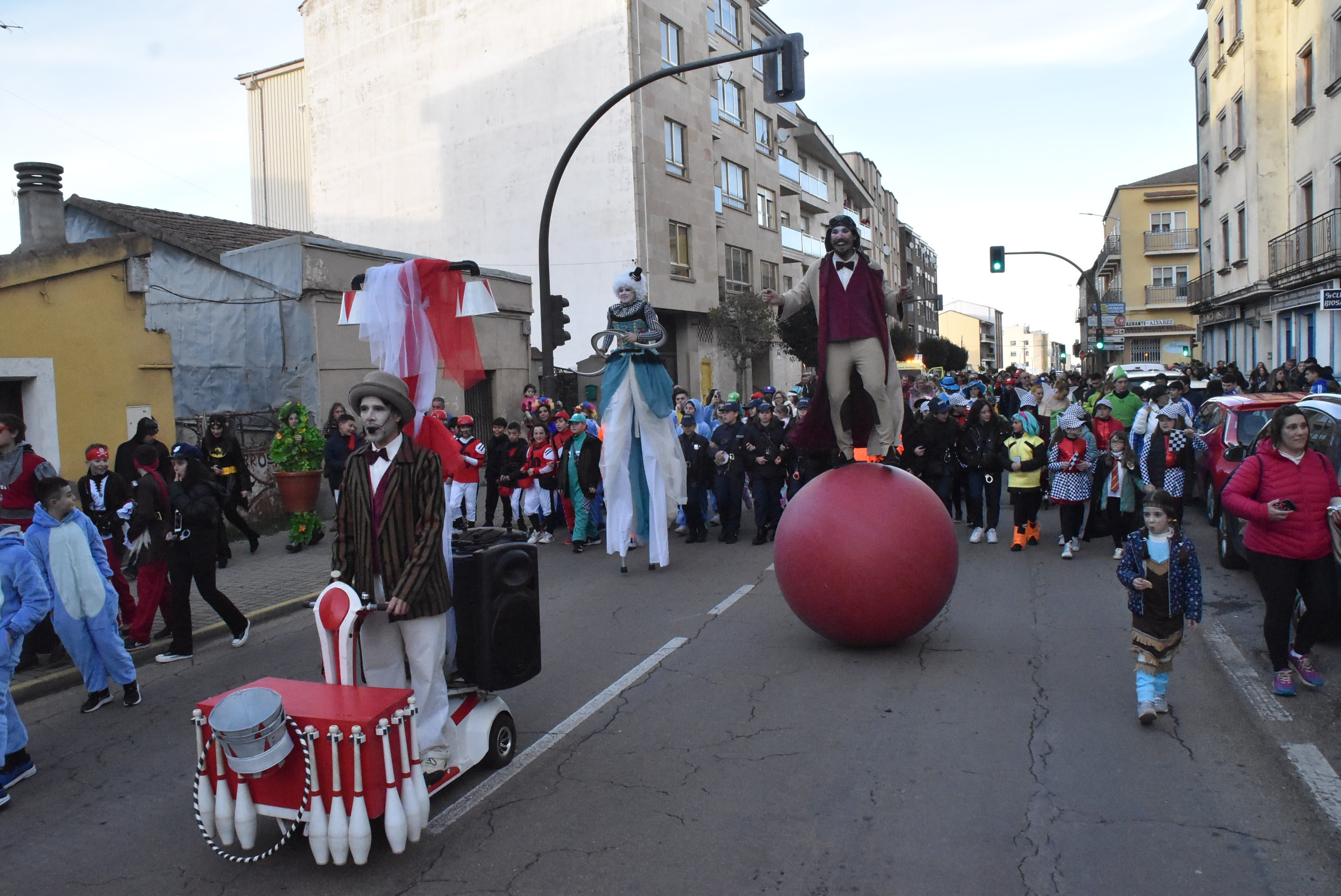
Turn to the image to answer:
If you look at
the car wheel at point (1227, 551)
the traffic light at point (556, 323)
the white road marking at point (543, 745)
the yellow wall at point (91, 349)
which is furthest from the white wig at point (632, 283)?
the yellow wall at point (91, 349)

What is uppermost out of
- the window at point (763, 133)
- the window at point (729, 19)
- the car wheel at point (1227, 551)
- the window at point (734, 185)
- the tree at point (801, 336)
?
the window at point (729, 19)

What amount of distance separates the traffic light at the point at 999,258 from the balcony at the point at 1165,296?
32664 mm

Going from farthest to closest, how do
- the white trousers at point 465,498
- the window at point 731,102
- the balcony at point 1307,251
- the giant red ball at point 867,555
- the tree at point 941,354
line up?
1. the tree at point 941,354
2. the window at point 731,102
3. the balcony at point 1307,251
4. the white trousers at point 465,498
5. the giant red ball at point 867,555

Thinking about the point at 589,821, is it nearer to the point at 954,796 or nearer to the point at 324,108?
the point at 954,796

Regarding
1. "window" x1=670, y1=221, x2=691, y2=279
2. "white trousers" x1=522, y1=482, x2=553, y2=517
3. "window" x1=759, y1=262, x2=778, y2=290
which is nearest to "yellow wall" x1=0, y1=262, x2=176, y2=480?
"white trousers" x1=522, y1=482, x2=553, y2=517

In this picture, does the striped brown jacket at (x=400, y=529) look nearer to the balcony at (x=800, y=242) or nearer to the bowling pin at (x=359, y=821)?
the bowling pin at (x=359, y=821)

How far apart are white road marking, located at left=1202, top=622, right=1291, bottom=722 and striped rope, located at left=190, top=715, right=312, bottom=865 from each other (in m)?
4.95

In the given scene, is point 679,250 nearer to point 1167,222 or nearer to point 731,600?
point 731,600

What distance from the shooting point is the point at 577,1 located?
2995 cm

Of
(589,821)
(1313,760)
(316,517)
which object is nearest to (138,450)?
(316,517)

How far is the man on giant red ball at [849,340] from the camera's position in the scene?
22.2 feet

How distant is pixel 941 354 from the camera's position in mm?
66438

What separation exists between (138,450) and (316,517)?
4225mm

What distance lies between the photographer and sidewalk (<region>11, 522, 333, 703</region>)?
282 inches
